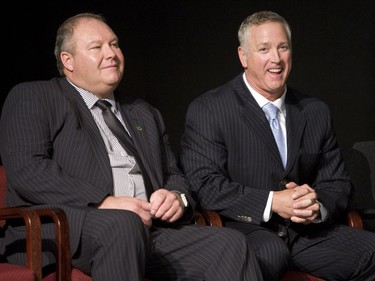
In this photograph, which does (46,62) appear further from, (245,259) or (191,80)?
(245,259)

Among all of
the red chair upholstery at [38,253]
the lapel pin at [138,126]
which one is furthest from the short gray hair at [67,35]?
the red chair upholstery at [38,253]

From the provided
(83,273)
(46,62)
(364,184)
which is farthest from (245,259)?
(46,62)

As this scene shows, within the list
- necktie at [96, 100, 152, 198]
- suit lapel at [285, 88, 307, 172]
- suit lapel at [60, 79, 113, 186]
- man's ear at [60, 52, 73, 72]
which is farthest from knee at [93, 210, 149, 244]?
suit lapel at [285, 88, 307, 172]

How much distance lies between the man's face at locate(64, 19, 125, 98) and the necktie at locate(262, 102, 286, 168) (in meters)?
0.68

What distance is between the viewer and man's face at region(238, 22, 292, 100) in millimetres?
3559

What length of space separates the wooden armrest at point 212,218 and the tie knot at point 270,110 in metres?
0.50

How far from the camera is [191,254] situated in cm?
305

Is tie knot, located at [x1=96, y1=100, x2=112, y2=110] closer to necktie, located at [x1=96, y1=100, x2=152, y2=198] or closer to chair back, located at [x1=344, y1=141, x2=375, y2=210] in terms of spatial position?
necktie, located at [x1=96, y1=100, x2=152, y2=198]

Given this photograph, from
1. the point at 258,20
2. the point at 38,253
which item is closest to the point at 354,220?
the point at 258,20

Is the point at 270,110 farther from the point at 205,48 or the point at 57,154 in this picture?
the point at 205,48

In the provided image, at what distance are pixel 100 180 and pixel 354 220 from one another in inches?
45.4

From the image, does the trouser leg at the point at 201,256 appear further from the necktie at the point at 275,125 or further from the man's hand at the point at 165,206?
the necktie at the point at 275,125

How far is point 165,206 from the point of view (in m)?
3.09

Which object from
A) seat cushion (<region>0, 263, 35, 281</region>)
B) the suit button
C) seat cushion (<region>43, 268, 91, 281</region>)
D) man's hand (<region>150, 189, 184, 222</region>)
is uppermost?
man's hand (<region>150, 189, 184, 222</region>)
